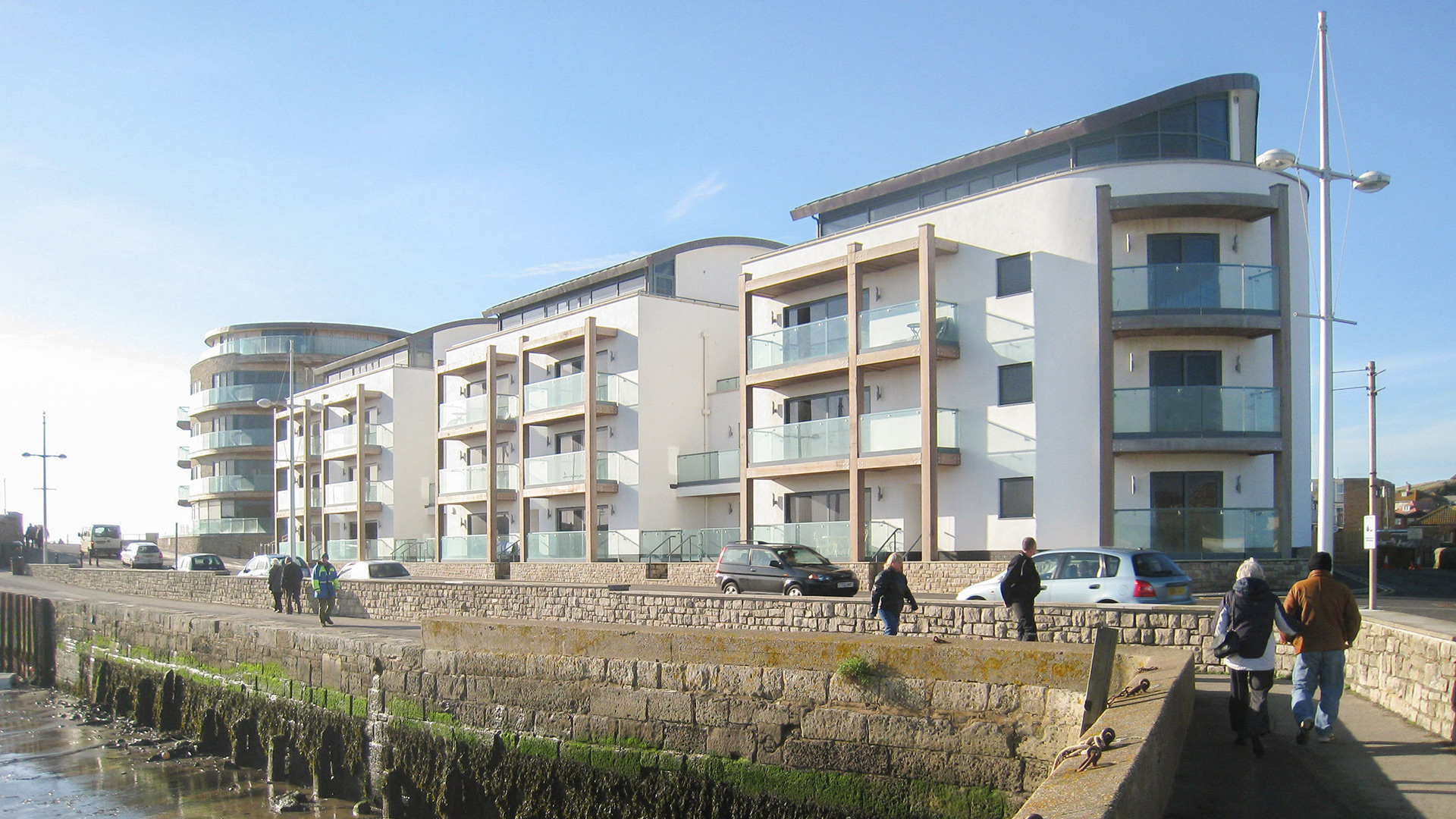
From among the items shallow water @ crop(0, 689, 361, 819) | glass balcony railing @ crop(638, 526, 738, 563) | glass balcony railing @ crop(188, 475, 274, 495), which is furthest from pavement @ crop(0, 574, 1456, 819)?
glass balcony railing @ crop(188, 475, 274, 495)

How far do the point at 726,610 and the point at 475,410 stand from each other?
90.3 ft

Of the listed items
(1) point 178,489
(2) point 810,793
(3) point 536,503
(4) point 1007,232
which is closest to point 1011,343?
(4) point 1007,232

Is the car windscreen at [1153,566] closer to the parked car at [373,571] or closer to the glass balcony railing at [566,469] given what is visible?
the parked car at [373,571]

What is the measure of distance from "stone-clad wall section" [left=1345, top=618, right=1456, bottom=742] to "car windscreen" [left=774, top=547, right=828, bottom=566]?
13429 mm

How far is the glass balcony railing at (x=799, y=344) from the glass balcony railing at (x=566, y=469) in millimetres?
7551

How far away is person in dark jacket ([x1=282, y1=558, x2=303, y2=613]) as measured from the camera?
26.2m

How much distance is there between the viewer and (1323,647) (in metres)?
9.09

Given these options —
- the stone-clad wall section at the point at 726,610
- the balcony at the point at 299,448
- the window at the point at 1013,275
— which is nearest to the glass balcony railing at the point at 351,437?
the balcony at the point at 299,448

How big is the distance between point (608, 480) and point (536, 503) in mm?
5450

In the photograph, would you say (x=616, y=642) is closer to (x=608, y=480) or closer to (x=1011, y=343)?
(x=1011, y=343)

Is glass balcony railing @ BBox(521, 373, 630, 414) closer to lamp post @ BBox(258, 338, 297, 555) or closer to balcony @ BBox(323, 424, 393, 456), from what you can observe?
balcony @ BBox(323, 424, 393, 456)

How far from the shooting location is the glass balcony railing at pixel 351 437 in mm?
51250

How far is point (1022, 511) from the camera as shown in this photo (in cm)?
2631

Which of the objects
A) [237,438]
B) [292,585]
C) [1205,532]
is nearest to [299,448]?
[237,438]
